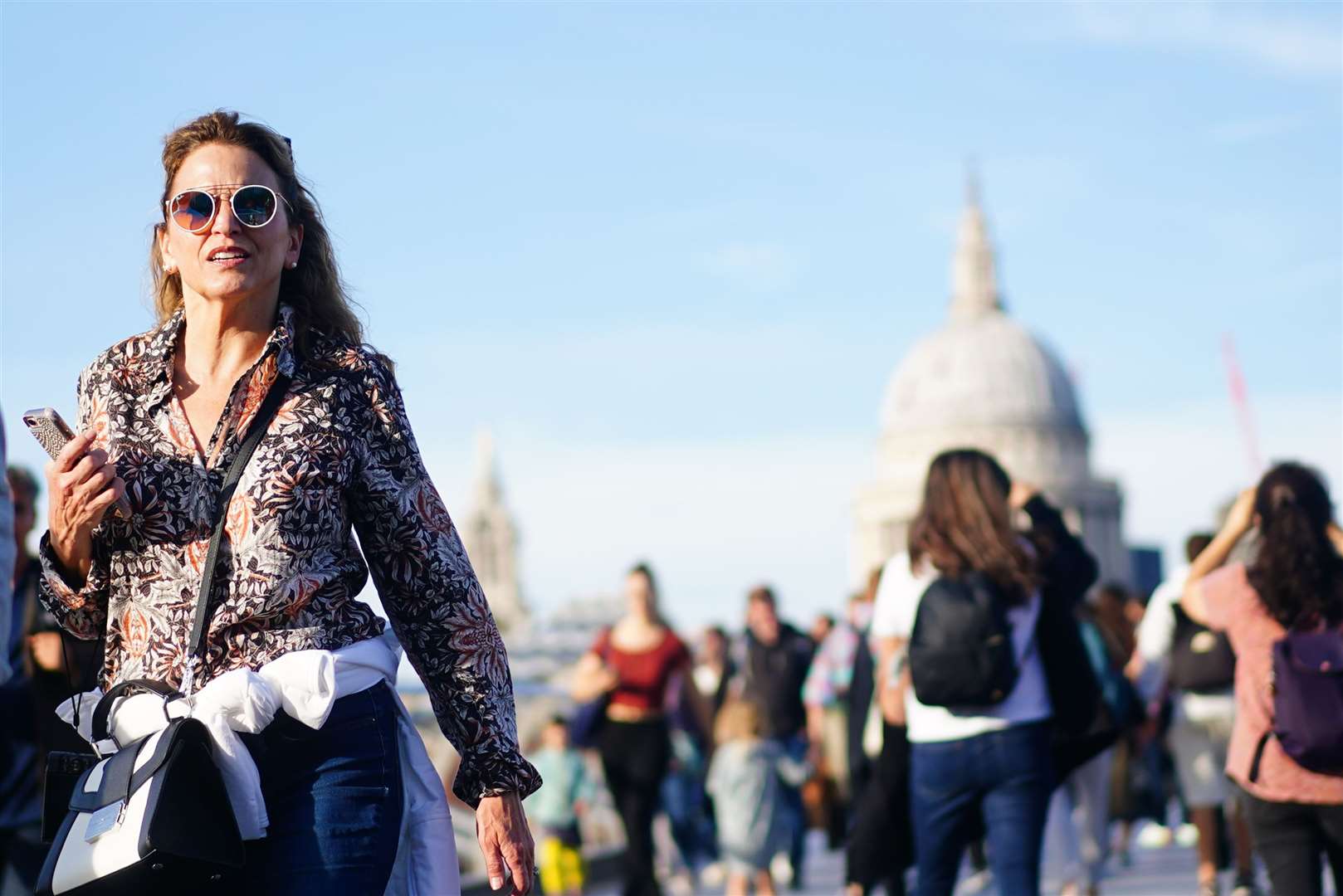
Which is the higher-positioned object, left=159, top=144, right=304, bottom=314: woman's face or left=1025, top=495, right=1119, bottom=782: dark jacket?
left=159, top=144, right=304, bottom=314: woman's face

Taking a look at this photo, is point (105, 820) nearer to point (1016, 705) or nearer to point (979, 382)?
point (1016, 705)

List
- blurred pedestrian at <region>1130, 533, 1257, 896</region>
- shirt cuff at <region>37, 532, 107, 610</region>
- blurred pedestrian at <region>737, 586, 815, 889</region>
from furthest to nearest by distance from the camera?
blurred pedestrian at <region>737, 586, 815, 889</region> → blurred pedestrian at <region>1130, 533, 1257, 896</region> → shirt cuff at <region>37, 532, 107, 610</region>

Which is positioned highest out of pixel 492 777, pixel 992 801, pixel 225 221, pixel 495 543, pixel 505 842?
pixel 495 543

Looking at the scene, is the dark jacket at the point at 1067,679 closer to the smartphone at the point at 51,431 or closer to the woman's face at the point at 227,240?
the woman's face at the point at 227,240

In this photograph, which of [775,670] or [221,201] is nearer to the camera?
[221,201]

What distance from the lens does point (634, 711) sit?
1088 cm

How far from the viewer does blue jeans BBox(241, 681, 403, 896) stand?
3434 mm

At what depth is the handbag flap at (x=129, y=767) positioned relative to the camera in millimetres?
3363

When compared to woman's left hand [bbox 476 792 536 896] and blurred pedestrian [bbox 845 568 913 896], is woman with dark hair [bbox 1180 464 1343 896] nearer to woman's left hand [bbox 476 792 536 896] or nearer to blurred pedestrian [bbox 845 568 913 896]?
blurred pedestrian [bbox 845 568 913 896]

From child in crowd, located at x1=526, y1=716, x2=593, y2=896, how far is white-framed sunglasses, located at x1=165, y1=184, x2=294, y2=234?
7.68 metres

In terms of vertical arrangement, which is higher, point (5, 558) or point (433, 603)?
point (5, 558)

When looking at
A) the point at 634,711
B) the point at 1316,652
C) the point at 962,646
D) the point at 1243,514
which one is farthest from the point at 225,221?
the point at 634,711

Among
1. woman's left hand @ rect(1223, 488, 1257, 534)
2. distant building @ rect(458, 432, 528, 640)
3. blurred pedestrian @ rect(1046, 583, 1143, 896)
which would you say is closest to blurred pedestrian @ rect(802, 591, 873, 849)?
blurred pedestrian @ rect(1046, 583, 1143, 896)

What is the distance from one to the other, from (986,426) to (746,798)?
106488 mm
